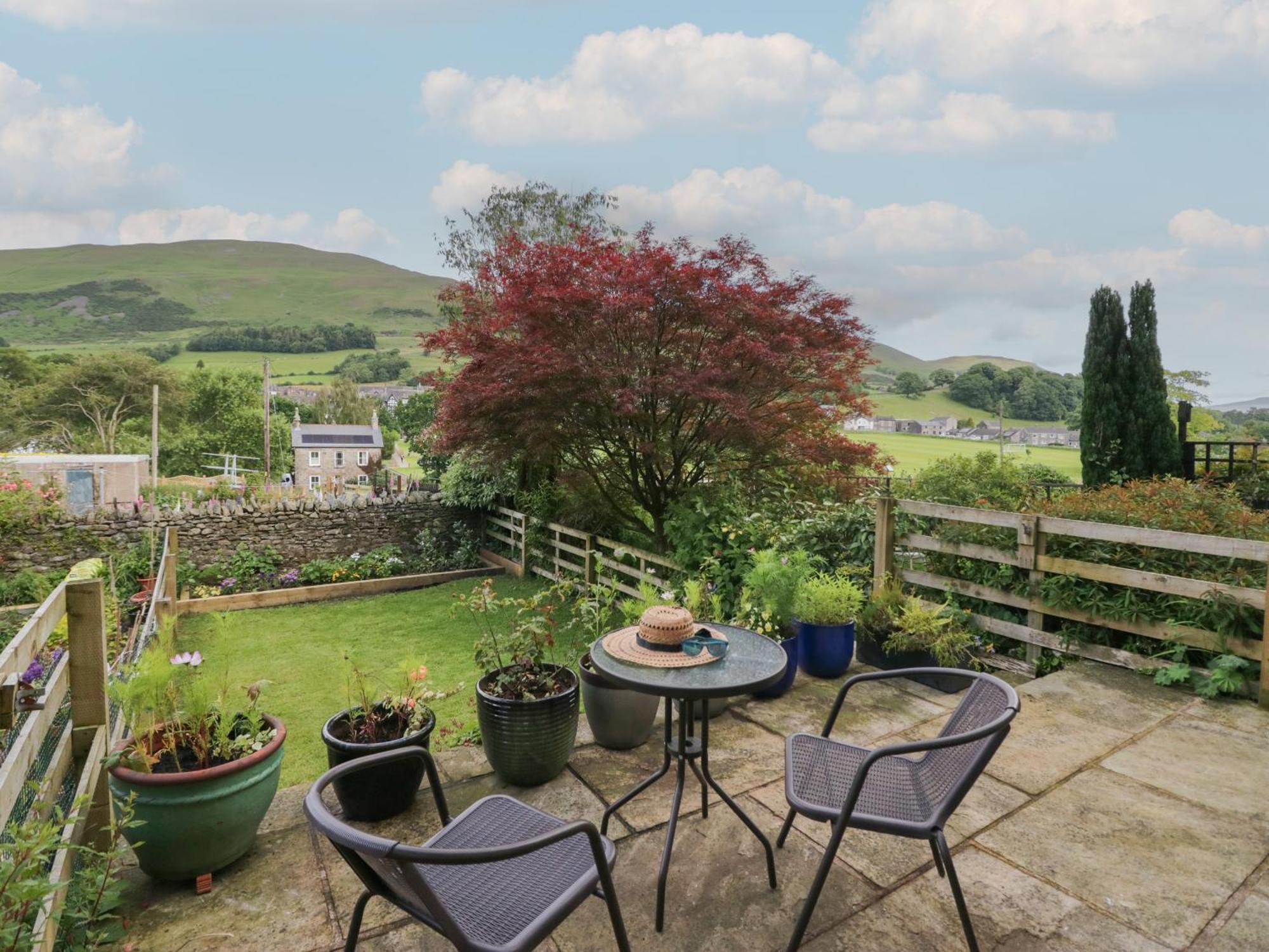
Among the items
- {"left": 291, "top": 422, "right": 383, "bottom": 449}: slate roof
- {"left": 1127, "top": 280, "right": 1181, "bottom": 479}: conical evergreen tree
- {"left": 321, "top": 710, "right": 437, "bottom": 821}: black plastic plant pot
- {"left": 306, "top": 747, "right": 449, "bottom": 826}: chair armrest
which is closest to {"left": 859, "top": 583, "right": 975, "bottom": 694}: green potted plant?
{"left": 321, "top": 710, "right": 437, "bottom": 821}: black plastic plant pot

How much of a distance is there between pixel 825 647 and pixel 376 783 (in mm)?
2536

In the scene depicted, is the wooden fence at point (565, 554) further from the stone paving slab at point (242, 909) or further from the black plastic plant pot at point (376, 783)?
the stone paving slab at point (242, 909)

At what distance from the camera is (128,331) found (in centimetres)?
10269

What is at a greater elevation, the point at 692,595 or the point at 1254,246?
the point at 1254,246

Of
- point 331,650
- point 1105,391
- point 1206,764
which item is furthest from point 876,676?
point 1105,391

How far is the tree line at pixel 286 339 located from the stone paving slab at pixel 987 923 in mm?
100241

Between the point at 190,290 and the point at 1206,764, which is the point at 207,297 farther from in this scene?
the point at 1206,764

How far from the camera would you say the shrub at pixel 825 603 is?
382cm

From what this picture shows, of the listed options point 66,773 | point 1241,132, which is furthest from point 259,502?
point 1241,132

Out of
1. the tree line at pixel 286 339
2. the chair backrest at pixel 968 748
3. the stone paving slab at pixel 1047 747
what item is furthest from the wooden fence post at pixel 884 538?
the tree line at pixel 286 339

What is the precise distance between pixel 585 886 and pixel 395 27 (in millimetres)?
13794

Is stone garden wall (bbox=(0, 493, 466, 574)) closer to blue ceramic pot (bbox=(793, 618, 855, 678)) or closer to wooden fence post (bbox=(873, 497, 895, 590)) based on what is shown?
wooden fence post (bbox=(873, 497, 895, 590))

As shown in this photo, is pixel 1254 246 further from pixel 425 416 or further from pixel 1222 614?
pixel 425 416

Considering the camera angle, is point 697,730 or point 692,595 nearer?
point 697,730
